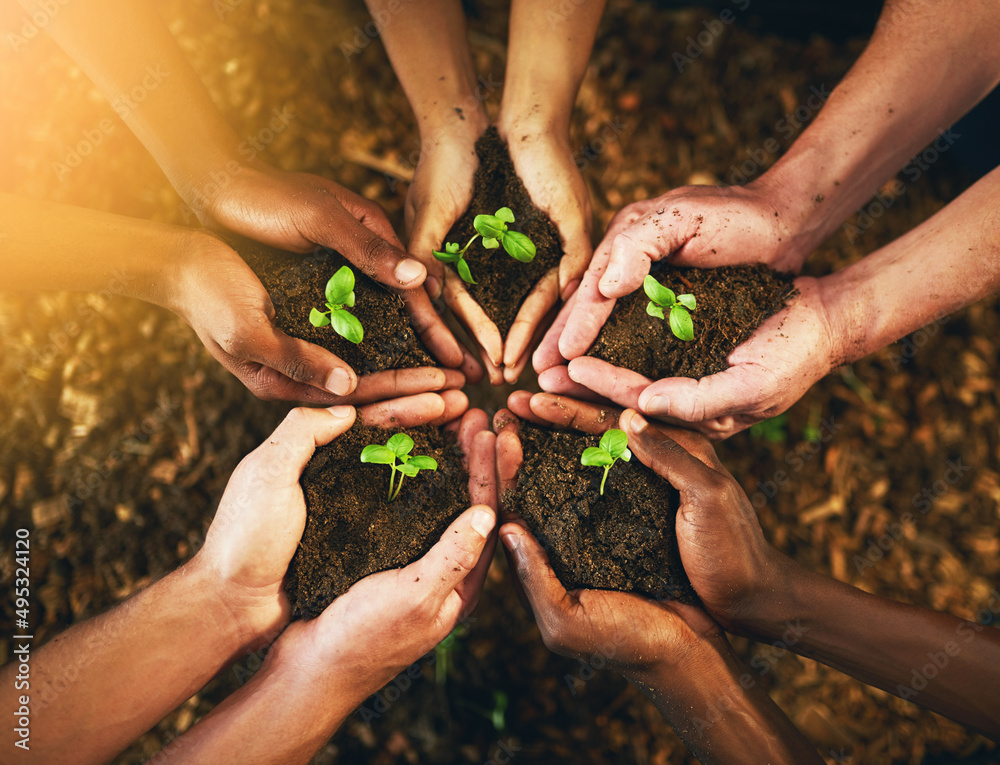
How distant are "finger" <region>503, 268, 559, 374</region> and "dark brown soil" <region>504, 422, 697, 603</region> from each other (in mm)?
491

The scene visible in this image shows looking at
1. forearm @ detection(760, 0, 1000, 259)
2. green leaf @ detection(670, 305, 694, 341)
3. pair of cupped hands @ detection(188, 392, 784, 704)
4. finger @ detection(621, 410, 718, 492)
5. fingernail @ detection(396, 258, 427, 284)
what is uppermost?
forearm @ detection(760, 0, 1000, 259)

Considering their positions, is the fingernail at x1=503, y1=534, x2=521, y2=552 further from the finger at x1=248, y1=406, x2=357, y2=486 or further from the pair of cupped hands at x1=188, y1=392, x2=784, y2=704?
the finger at x1=248, y1=406, x2=357, y2=486

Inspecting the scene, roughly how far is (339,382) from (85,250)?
1.20 meters

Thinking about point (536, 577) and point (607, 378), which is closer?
point (536, 577)

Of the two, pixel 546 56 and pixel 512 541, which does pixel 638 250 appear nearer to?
pixel 546 56

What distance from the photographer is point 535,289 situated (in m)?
2.74

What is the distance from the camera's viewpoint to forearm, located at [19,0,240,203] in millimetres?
2410

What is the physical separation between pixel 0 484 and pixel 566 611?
11.0 feet

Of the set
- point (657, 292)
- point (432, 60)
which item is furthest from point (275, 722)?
point (432, 60)

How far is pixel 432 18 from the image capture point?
2.81m

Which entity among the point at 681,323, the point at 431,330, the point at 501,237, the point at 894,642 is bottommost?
the point at 894,642

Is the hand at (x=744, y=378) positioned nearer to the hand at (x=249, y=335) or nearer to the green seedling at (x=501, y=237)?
the green seedling at (x=501, y=237)

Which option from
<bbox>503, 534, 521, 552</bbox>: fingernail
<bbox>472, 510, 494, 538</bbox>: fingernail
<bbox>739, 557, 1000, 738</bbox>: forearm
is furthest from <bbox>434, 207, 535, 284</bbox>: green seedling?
<bbox>739, 557, 1000, 738</bbox>: forearm

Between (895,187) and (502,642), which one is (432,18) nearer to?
(895,187)
